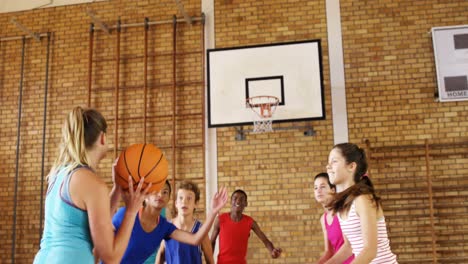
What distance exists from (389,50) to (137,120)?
429cm

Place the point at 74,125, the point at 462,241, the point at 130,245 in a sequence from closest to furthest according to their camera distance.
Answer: the point at 74,125, the point at 130,245, the point at 462,241

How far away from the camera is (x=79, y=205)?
224 cm

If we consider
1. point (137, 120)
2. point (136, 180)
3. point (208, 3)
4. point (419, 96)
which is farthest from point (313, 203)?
point (136, 180)

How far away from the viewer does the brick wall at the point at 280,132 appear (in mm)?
7949

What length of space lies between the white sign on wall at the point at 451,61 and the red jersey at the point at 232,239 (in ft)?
12.2

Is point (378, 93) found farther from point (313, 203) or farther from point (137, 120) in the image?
point (137, 120)

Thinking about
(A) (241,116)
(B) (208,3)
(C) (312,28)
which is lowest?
(A) (241,116)

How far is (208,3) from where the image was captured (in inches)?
355

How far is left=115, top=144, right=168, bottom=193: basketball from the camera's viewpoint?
2748mm

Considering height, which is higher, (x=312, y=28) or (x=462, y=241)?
(x=312, y=28)

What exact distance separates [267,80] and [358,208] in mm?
5198

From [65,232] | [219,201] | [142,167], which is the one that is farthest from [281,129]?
[65,232]

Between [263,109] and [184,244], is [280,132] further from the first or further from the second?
[184,244]

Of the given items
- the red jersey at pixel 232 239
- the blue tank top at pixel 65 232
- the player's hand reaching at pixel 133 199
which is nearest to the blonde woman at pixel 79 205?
the blue tank top at pixel 65 232
